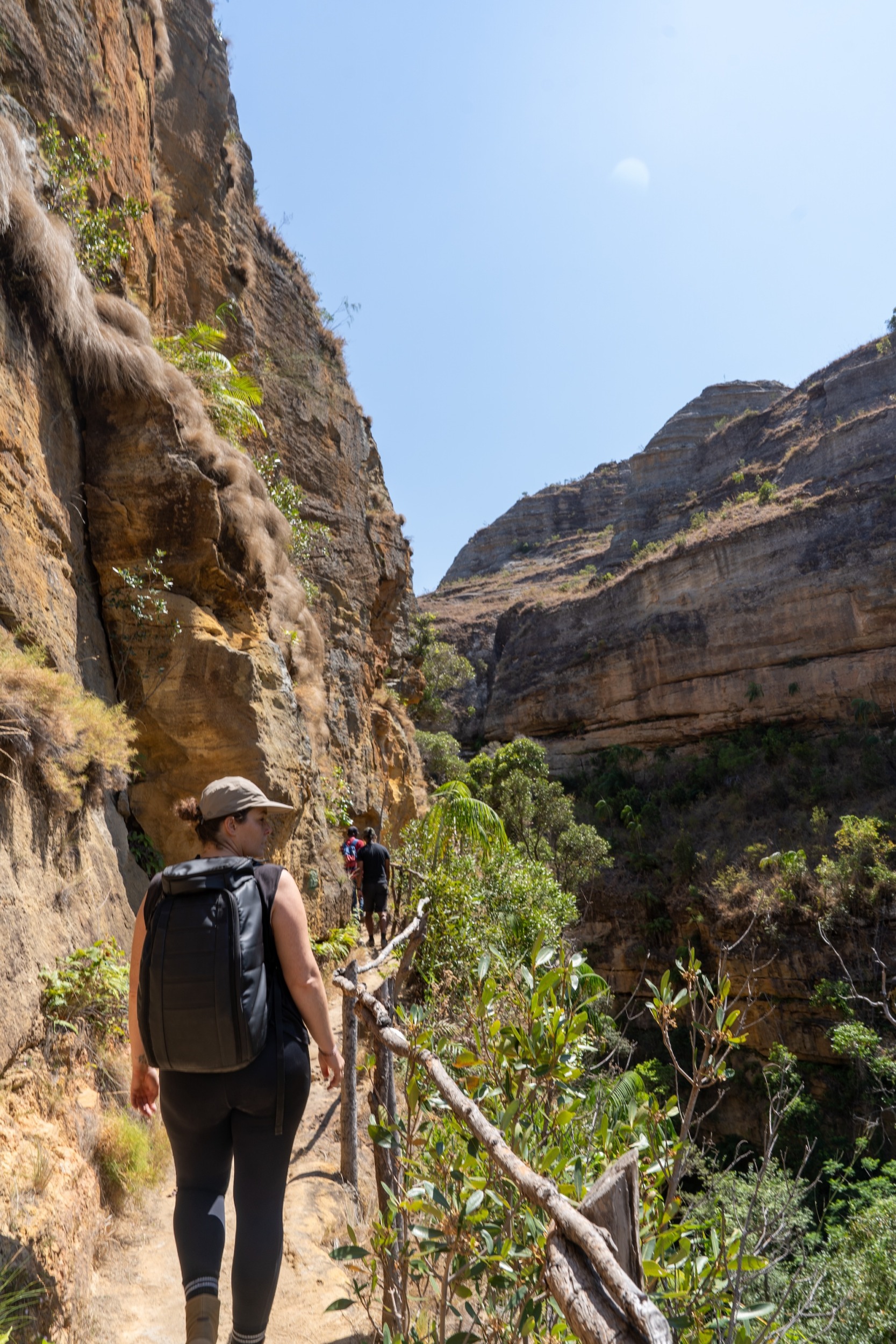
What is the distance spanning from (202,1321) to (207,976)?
0.84 metres

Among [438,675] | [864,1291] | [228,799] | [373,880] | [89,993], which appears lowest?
[864,1291]

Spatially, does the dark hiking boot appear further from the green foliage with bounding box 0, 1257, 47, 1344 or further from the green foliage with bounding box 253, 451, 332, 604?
the green foliage with bounding box 253, 451, 332, 604

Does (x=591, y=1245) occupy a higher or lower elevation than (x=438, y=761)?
lower

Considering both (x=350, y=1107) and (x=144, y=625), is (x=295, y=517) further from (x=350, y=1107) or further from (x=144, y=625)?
(x=350, y=1107)

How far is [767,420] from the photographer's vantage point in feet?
128

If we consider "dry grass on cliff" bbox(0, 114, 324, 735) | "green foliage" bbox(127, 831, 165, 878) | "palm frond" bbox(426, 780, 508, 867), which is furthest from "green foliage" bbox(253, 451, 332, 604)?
"green foliage" bbox(127, 831, 165, 878)

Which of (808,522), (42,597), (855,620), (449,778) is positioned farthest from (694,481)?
(42,597)

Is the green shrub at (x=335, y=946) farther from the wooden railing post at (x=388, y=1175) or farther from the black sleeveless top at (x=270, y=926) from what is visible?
the black sleeveless top at (x=270, y=926)

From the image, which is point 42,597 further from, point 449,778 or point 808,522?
point 808,522

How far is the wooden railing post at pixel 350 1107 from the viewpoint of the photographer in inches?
166

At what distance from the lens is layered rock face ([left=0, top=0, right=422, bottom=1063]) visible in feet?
14.2

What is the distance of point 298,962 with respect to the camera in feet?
6.83

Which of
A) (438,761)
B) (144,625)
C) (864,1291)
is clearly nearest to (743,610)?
(438,761)

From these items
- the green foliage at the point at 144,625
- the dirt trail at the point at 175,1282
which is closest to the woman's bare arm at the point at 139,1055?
the dirt trail at the point at 175,1282
